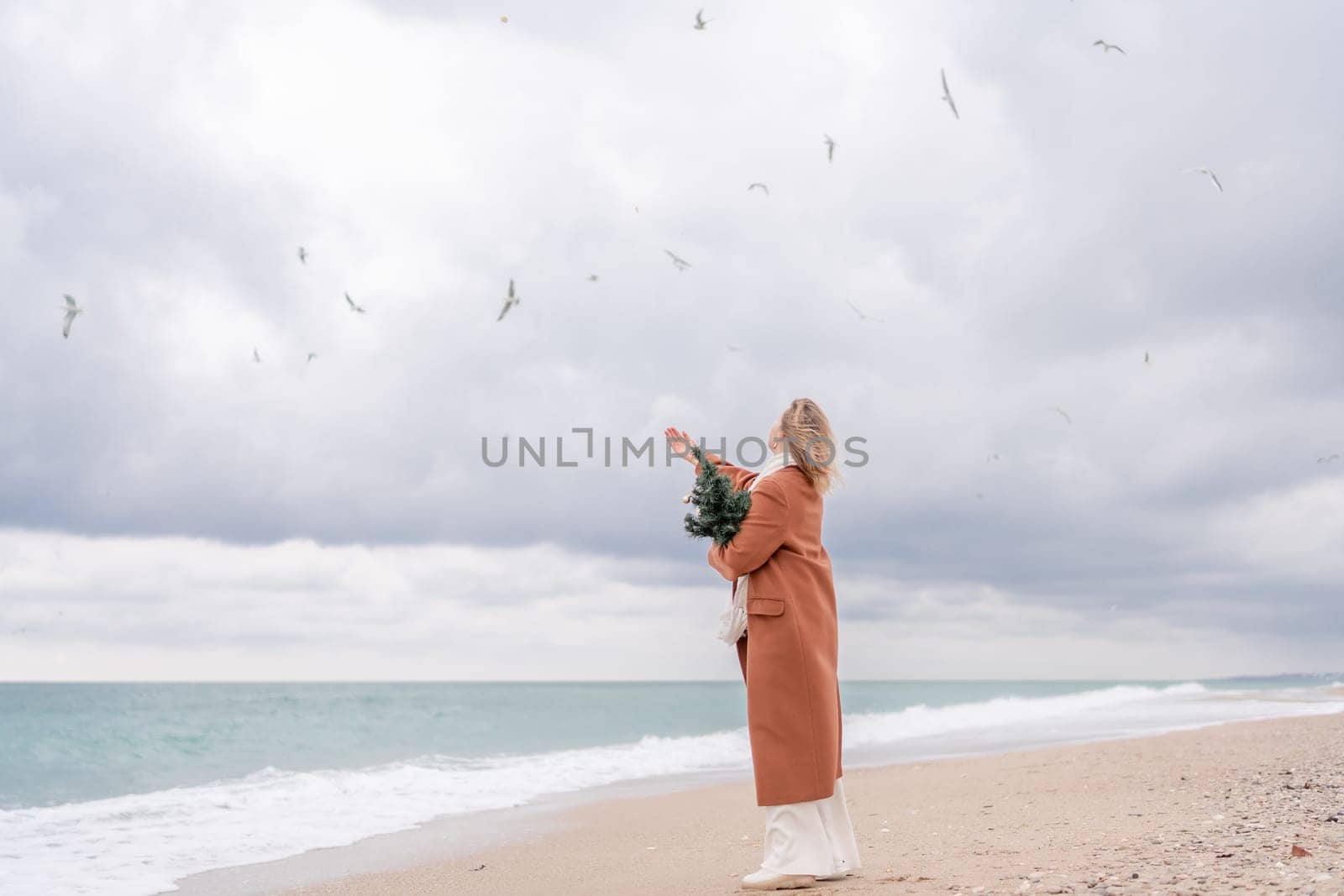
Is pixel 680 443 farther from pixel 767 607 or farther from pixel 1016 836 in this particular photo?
pixel 1016 836

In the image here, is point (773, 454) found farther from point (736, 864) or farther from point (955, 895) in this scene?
point (736, 864)

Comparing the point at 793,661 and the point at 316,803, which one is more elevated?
the point at 793,661

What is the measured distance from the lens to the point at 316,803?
11.0 m

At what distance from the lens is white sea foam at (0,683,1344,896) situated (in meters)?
7.73

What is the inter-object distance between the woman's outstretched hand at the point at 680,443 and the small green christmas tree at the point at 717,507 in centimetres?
23

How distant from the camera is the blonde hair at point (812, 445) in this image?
194 inches

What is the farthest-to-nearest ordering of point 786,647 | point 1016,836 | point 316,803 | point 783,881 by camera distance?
point 316,803 → point 1016,836 → point 786,647 → point 783,881

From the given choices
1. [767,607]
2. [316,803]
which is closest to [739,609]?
[767,607]

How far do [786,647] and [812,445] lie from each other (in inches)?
37.2

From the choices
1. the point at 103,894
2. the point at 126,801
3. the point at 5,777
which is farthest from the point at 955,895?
the point at 5,777

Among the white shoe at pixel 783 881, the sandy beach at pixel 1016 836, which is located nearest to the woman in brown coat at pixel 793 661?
the white shoe at pixel 783 881

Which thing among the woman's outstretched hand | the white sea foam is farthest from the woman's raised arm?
the white sea foam

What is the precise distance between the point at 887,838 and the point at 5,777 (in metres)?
16.8

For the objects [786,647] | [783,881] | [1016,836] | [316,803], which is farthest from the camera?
[316,803]
